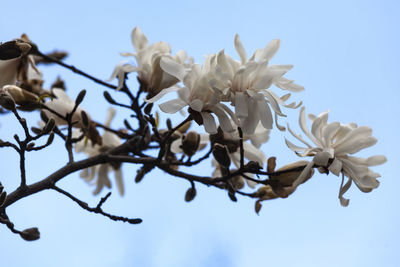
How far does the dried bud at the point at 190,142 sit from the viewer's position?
4.01ft

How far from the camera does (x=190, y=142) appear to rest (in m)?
1.22

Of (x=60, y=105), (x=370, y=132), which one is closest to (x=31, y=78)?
(x=60, y=105)

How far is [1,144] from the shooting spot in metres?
1.11

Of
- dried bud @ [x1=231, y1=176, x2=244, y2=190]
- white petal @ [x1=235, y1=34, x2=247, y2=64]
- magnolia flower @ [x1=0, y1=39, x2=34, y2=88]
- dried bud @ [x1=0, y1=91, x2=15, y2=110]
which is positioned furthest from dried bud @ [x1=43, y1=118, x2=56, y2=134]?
dried bud @ [x1=231, y1=176, x2=244, y2=190]

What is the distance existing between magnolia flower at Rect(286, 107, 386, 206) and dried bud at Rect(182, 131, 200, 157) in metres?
0.24

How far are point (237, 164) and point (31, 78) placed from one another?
622 millimetres

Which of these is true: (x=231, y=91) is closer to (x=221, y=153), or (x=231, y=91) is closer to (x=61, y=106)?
(x=221, y=153)

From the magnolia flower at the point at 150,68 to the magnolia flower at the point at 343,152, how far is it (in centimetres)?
37

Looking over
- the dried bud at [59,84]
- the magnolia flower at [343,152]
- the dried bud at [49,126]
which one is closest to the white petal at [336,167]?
the magnolia flower at [343,152]

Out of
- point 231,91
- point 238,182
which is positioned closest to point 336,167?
point 231,91

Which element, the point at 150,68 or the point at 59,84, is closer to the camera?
the point at 150,68

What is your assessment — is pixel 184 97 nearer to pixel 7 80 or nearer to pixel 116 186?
pixel 7 80

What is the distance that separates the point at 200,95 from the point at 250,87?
10 cm

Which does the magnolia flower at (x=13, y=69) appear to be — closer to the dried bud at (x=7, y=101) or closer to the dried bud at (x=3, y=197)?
the dried bud at (x=7, y=101)
